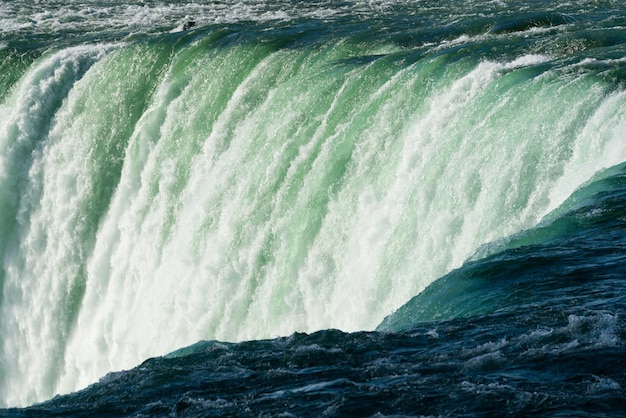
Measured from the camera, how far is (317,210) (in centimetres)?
2028

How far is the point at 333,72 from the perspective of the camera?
74.1ft

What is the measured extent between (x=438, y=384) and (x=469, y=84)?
915cm

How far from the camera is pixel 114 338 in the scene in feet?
76.6

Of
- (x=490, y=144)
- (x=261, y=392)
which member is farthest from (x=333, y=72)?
(x=261, y=392)

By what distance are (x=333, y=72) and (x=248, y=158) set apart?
6.86 feet

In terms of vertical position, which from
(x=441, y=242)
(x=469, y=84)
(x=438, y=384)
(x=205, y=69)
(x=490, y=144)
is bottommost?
(x=438, y=384)

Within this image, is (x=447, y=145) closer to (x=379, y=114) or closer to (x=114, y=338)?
(x=379, y=114)

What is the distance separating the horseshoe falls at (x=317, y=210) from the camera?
12.4 meters

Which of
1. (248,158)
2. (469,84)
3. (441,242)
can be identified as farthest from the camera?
(248,158)

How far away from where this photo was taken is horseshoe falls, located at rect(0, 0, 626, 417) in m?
12.4

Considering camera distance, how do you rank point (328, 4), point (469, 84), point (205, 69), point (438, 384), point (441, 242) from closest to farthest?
1. point (438, 384)
2. point (441, 242)
3. point (469, 84)
4. point (205, 69)
5. point (328, 4)

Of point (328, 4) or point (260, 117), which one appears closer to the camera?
point (260, 117)

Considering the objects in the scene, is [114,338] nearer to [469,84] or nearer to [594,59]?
[469,84]

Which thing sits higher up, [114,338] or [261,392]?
[114,338]
